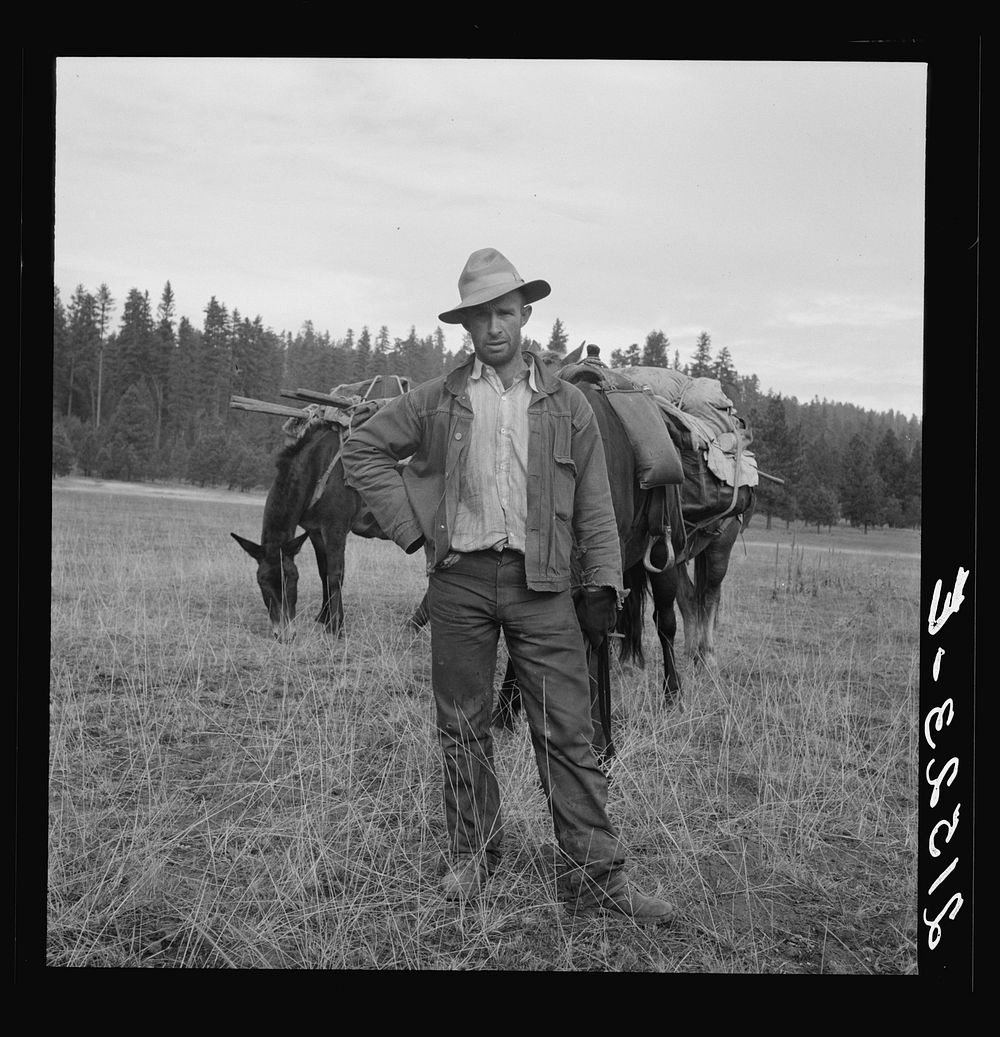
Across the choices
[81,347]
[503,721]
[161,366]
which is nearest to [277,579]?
[161,366]

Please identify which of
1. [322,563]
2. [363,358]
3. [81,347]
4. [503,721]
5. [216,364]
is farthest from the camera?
[363,358]

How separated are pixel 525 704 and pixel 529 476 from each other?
0.88m

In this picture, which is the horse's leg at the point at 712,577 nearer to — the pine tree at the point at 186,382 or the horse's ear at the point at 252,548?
the horse's ear at the point at 252,548

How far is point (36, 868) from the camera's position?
11.2ft

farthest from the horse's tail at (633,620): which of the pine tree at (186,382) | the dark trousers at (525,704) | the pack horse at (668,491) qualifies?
the pine tree at (186,382)

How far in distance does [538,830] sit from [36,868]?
1.99 metres

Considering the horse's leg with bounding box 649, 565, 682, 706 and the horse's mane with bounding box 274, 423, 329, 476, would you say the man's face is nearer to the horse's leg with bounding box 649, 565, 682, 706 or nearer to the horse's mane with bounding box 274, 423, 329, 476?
the horse's leg with bounding box 649, 565, 682, 706

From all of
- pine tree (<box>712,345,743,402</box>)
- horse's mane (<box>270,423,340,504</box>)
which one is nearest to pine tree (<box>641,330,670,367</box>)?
pine tree (<box>712,345,743,402</box>)

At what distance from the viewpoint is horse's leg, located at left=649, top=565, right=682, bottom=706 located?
20.2 feet

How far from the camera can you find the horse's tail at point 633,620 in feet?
20.9

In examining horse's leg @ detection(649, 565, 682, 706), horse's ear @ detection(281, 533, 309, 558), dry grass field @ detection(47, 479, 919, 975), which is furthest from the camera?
horse's ear @ detection(281, 533, 309, 558)

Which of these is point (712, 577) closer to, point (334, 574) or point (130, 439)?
point (334, 574)

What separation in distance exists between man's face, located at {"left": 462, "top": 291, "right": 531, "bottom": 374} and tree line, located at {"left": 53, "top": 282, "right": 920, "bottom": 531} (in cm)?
114

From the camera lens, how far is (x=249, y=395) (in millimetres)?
8453
